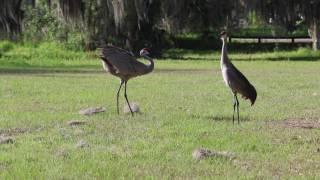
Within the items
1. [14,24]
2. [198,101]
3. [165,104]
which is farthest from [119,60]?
[14,24]

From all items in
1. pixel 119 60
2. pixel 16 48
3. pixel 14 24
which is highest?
pixel 119 60

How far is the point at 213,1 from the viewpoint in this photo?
35.6 meters

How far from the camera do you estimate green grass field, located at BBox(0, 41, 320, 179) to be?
7.55 m

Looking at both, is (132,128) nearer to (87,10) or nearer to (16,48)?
(87,10)

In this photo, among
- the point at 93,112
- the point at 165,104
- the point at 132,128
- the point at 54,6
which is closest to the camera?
the point at 132,128

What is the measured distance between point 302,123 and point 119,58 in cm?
334

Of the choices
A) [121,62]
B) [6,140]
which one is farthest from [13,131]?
[121,62]

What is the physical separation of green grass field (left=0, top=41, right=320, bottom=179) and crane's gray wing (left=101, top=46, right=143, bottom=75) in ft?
2.62

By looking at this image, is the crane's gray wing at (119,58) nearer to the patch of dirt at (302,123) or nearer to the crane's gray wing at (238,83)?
the crane's gray wing at (238,83)

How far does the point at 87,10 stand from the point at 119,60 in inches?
901

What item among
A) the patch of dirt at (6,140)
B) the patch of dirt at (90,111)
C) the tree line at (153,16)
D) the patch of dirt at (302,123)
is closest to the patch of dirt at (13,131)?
the patch of dirt at (6,140)

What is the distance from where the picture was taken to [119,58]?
1264cm

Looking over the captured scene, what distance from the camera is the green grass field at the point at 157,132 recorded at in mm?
7555

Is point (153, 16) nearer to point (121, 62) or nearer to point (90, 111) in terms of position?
point (121, 62)
